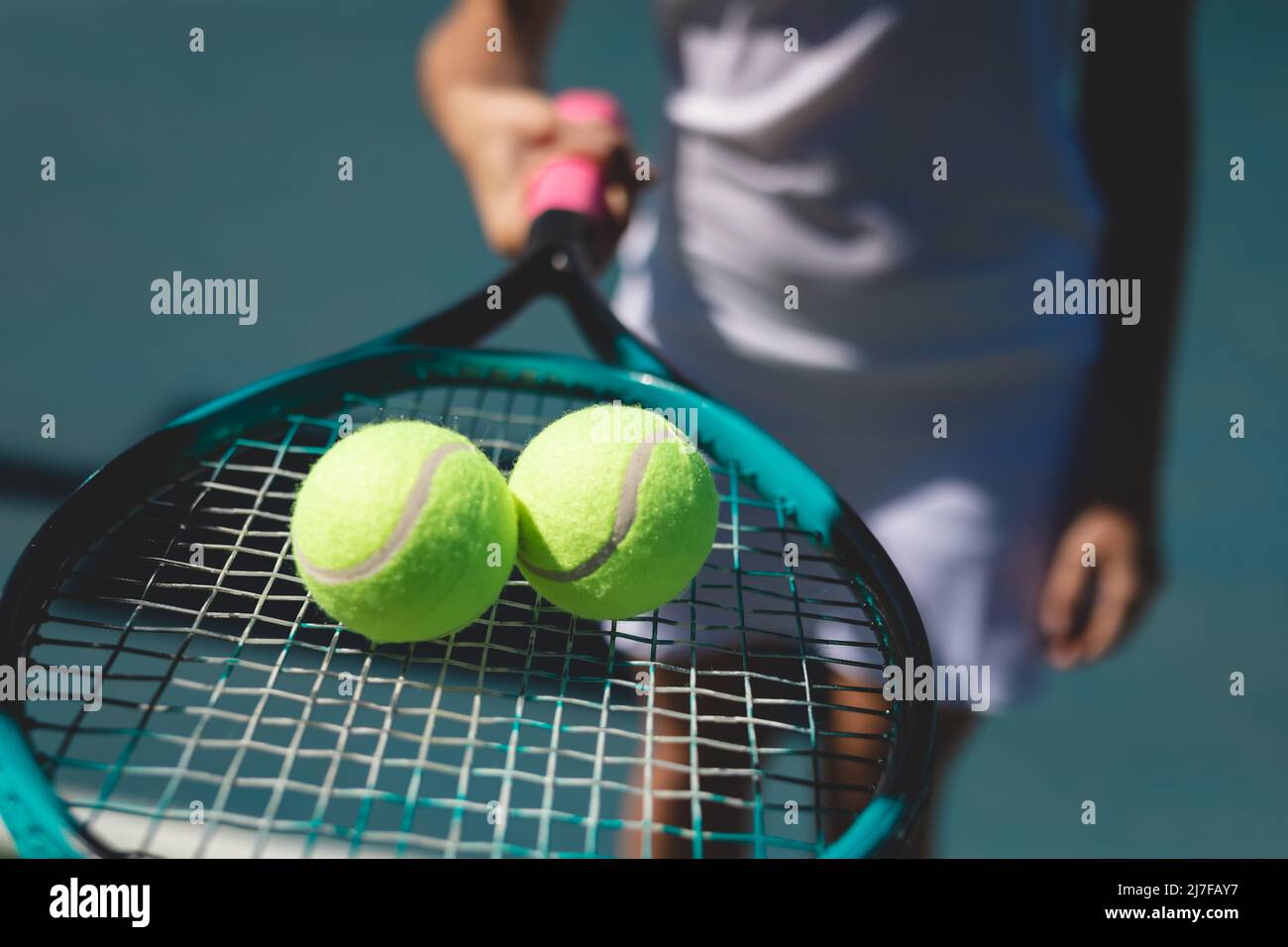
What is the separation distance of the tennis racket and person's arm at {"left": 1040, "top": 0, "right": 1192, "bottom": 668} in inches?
9.9

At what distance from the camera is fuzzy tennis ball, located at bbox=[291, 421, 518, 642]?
781 mm

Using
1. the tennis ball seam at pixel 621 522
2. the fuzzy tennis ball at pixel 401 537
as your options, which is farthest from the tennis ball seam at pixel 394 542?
the tennis ball seam at pixel 621 522

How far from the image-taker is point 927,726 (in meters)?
0.74

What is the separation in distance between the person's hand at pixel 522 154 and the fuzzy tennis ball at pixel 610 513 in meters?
0.38

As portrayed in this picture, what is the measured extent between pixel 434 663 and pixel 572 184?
552mm

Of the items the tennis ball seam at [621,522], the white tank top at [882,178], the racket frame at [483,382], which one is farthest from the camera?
the white tank top at [882,178]

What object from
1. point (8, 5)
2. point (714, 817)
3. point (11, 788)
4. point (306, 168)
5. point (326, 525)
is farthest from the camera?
point (8, 5)

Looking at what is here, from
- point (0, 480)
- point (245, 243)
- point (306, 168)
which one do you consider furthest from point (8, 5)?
point (0, 480)

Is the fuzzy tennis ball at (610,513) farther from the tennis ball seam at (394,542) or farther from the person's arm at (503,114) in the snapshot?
the person's arm at (503,114)

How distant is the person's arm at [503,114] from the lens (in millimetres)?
1186

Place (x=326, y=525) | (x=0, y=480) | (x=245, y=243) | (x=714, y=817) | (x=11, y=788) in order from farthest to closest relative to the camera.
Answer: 1. (x=245, y=243)
2. (x=0, y=480)
3. (x=714, y=817)
4. (x=326, y=525)
5. (x=11, y=788)
